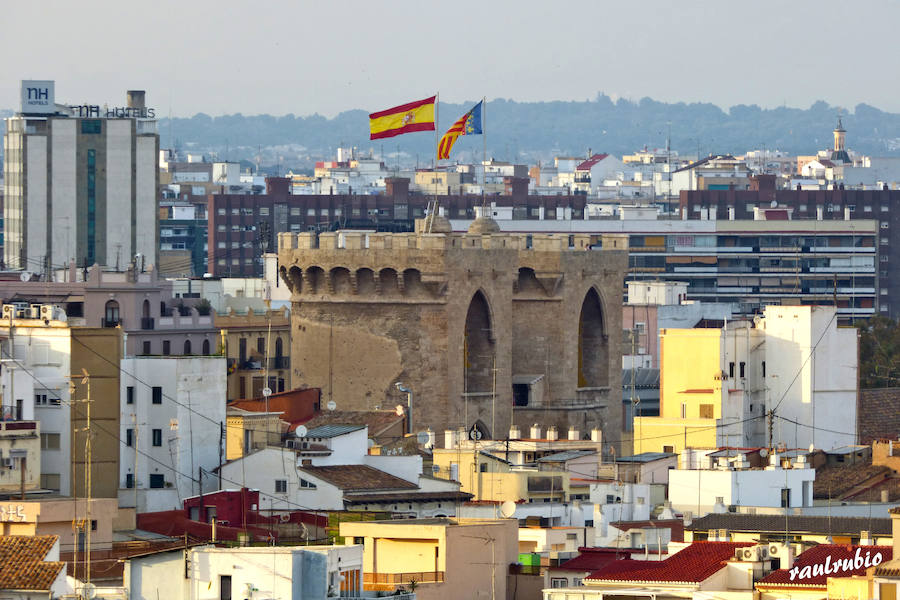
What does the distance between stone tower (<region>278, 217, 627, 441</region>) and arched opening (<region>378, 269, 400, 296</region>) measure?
25 mm

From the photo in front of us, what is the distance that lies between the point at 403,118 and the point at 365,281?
5.15m

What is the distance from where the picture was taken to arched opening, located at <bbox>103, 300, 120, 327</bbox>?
79875 mm

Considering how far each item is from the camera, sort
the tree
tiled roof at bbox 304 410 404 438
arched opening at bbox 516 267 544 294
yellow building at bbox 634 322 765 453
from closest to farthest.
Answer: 1. tiled roof at bbox 304 410 404 438
2. yellow building at bbox 634 322 765 453
3. arched opening at bbox 516 267 544 294
4. the tree

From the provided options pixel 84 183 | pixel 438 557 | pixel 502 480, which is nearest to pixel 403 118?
pixel 502 480

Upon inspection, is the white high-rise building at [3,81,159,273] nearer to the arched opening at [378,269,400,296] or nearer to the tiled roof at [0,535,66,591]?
the arched opening at [378,269,400,296]

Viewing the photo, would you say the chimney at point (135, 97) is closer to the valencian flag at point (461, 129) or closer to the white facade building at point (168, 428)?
the valencian flag at point (461, 129)

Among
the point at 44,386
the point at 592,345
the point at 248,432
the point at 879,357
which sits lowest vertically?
the point at 879,357

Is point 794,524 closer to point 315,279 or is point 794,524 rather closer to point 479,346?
point 315,279

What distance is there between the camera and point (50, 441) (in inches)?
2061

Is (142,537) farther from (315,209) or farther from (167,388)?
(315,209)

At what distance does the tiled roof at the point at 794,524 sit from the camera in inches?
1843

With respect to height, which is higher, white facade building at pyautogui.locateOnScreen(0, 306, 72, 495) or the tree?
white facade building at pyautogui.locateOnScreen(0, 306, 72, 495)

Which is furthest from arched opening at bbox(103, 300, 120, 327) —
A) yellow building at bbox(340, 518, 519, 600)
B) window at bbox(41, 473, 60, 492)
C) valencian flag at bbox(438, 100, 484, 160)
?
yellow building at bbox(340, 518, 519, 600)

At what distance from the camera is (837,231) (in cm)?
16800
